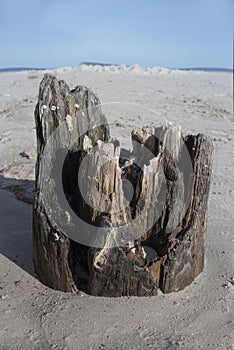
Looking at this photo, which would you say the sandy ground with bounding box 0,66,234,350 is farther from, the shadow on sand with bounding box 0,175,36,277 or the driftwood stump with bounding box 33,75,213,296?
the driftwood stump with bounding box 33,75,213,296

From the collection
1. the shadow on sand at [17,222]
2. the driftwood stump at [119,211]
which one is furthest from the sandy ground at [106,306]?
the driftwood stump at [119,211]

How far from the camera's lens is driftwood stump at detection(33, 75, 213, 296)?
322 cm

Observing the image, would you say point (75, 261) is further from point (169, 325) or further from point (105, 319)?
point (169, 325)

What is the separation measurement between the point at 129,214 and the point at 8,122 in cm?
671

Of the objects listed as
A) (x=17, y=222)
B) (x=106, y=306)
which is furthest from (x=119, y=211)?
(x=17, y=222)

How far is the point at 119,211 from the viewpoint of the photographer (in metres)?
3.28

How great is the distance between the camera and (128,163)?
11.9 ft

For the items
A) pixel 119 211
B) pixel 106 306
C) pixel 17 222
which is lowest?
pixel 106 306

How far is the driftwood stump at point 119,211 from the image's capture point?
3.22 metres

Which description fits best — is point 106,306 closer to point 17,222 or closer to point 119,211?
point 119,211

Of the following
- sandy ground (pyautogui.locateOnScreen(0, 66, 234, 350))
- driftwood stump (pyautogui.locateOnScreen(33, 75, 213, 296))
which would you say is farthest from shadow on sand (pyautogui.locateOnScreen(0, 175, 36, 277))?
driftwood stump (pyautogui.locateOnScreen(33, 75, 213, 296))

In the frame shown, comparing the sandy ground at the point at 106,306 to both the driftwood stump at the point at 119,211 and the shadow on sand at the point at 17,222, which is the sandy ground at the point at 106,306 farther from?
the driftwood stump at the point at 119,211

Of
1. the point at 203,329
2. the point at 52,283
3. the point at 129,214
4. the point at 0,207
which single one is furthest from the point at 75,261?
the point at 0,207

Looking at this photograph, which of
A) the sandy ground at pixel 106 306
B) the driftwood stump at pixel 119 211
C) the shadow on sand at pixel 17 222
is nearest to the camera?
the sandy ground at pixel 106 306
